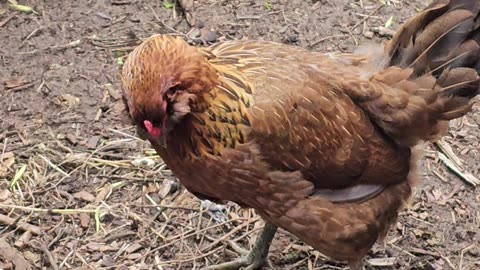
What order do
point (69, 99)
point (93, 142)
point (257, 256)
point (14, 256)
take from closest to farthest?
1. point (14, 256)
2. point (257, 256)
3. point (93, 142)
4. point (69, 99)

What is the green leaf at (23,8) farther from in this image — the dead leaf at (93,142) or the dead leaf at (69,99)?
the dead leaf at (93,142)

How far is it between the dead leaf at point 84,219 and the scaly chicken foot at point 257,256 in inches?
29.8

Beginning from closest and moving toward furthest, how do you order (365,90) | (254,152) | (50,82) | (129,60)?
(129,60) < (254,152) < (365,90) < (50,82)

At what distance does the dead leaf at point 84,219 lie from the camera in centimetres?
461

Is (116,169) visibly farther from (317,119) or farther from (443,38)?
A: (443,38)

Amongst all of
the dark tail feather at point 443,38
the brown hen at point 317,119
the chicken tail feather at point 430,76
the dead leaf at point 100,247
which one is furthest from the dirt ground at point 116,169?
the dark tail feather at point 443,38

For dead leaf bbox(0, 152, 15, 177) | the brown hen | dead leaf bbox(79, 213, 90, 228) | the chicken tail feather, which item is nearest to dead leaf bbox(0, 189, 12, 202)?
dead leaf bbox(0, 152, 15, 177)

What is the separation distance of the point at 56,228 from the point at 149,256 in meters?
0.57

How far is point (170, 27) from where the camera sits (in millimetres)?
5781

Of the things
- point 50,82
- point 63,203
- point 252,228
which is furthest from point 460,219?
point 50,82

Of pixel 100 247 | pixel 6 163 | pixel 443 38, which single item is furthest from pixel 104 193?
pixel 443 38

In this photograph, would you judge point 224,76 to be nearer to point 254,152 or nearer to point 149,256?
point 254,152

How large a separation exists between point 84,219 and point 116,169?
42cm

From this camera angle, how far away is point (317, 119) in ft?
12.0
